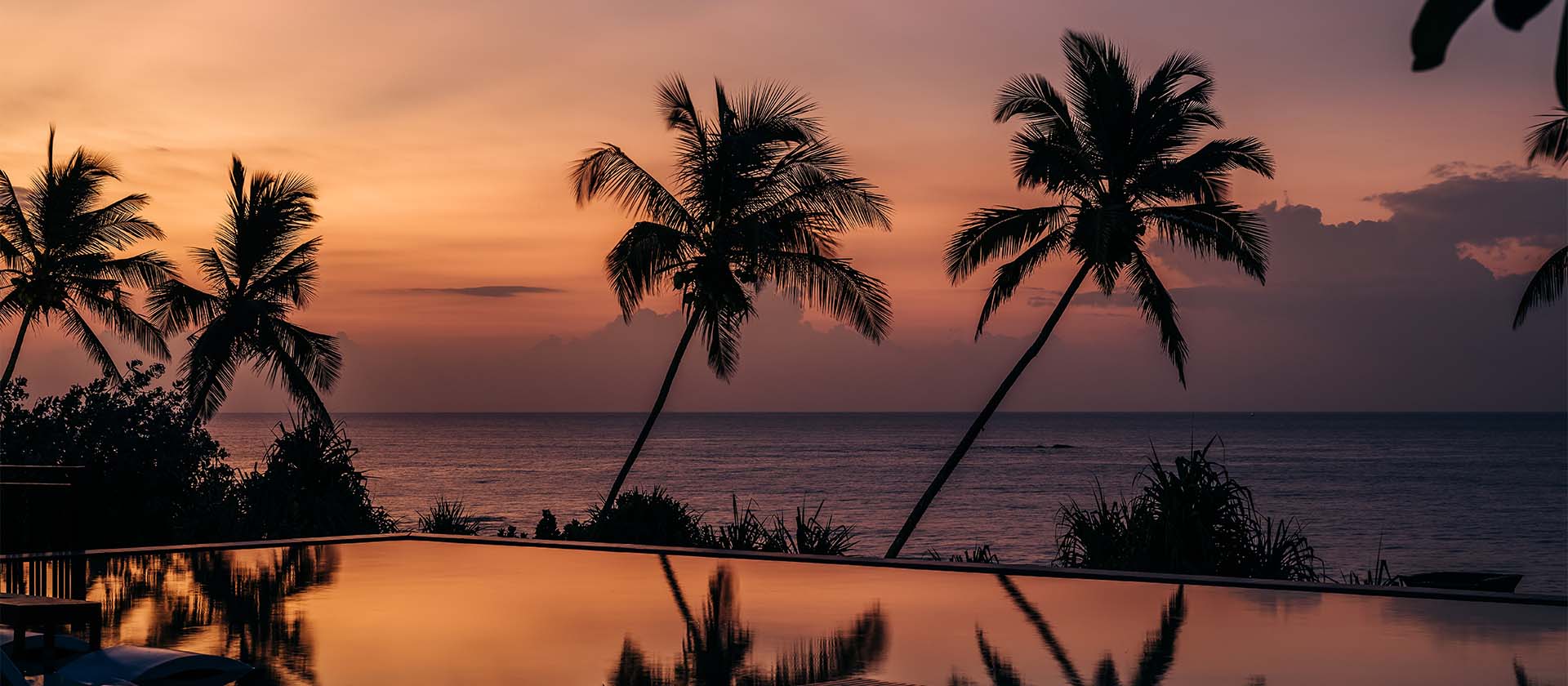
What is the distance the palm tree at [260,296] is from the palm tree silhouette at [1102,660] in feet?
49.7

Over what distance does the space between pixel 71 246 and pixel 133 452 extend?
8.18 metres

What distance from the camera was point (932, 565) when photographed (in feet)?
34.2

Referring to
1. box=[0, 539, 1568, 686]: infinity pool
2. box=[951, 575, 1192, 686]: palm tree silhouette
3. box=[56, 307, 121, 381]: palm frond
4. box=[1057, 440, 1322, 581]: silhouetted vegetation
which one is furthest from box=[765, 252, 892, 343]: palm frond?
box=[56, 307, 121, 381]: palm frond

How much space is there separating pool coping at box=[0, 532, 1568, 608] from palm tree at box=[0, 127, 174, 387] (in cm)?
1114

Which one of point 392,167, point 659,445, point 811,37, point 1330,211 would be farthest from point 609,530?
point 659,445

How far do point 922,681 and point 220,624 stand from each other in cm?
396

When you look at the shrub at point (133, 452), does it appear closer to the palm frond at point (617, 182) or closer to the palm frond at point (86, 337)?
the palm frond at point (617, 182)

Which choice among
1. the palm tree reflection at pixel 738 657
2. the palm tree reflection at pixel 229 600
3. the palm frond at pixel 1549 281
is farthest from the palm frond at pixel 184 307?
the palm frond at pixel 1549 281

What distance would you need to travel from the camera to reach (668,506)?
15656 mm

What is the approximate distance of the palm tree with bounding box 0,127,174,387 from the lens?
71.3 ft

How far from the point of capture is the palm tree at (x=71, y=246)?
71.3ft

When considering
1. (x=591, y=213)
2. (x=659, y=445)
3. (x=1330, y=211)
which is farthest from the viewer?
(x=659, y=445)

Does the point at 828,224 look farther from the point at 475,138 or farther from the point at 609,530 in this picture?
the point at 475,138

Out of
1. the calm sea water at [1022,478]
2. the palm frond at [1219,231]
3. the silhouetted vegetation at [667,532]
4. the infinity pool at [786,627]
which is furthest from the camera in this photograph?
the calm sea water at [1022,478]
